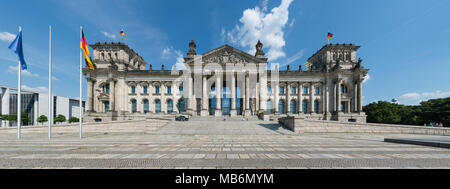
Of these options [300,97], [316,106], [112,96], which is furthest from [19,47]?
Answer: [316,106]

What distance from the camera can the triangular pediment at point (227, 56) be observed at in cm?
3334

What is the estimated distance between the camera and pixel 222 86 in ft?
122

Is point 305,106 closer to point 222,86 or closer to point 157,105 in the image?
point 222,86

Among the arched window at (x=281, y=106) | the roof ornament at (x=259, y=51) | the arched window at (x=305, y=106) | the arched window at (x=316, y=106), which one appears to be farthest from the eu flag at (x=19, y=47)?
the arched window at (x=316, y=106)

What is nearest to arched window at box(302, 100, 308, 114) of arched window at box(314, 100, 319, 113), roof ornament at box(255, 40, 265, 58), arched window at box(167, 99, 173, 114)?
arched window at box(314, 100, 319, 113)

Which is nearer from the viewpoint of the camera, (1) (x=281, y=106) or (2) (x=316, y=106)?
(2) (x=316, y=106)

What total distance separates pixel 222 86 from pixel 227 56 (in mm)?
7487

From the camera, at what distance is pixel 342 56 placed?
1492 inches
